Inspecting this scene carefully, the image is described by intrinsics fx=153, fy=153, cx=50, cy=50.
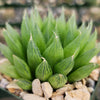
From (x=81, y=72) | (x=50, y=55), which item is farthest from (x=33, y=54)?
(x=81, y=72)

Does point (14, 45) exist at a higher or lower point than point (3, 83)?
higher

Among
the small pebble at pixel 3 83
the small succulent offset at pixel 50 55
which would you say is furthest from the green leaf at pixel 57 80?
the small pebble at pixel 3 83

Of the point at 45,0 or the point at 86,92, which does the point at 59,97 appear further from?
the point at 45,0

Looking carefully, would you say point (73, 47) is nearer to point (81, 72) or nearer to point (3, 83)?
point (81, 72)

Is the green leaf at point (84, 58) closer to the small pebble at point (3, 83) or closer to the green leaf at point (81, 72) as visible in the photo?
the green leaf at point (81, 72)

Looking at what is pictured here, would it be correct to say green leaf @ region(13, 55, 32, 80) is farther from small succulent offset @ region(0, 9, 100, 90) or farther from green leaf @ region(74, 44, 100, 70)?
green leaf @ region(74, 44, 100, 70)

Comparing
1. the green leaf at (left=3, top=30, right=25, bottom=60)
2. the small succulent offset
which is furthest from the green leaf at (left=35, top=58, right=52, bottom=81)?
the green leaf at (left=3, top=30, right=25, bottom=60)
